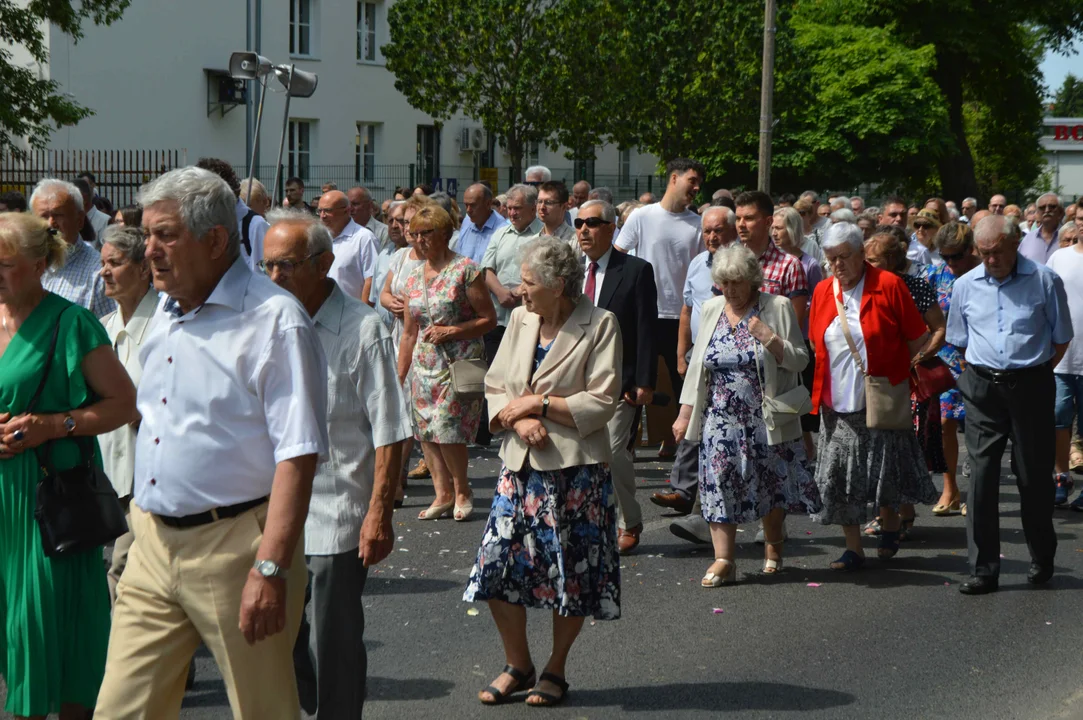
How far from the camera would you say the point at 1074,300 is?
1098 centimetres

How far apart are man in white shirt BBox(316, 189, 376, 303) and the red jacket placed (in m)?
4.25

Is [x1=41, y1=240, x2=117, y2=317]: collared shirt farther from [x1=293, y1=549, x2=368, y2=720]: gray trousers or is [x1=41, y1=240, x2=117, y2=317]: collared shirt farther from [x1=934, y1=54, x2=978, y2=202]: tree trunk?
[x1=934, y1=54, x2=978, y2=202]: tree trunk

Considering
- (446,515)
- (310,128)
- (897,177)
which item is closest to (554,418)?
(446,515)

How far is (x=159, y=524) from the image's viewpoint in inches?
155

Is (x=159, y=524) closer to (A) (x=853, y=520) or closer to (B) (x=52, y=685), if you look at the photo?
(B) (x=52, y=685)

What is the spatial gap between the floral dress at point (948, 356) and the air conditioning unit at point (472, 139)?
3374 cm

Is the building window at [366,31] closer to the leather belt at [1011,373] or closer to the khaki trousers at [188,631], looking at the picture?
the leather belt at [1011,373]

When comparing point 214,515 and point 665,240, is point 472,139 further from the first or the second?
point 214,515

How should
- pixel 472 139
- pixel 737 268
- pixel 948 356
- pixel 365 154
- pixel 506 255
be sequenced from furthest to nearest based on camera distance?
pixel 472 139, pixel 365 154, pixel 506 255, pixel 948 356, pixel 737 268

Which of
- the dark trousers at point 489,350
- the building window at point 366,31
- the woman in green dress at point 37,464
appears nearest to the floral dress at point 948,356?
the dark trousers at point 489,350

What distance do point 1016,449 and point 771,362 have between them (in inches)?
58.2

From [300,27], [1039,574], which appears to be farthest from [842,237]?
[300,27]

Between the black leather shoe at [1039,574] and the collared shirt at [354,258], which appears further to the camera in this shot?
the collared shirt at [354,258]

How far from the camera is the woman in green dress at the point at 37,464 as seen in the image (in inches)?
193
